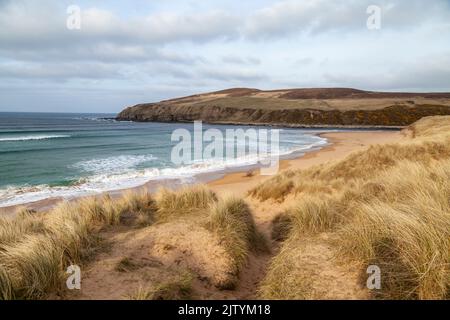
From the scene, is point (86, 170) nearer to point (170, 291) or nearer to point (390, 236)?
point (170, 291)

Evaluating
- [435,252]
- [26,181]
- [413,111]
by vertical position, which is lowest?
[26,181]

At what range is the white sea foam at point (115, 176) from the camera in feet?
44.3

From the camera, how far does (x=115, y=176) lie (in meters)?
17.2

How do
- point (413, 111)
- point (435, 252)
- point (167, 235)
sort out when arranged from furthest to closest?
point (413, 111) < point (167, 235) < point (435, 252)

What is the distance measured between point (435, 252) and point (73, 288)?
3932mm

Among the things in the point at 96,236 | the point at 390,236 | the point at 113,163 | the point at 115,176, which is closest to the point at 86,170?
the point at 113,163

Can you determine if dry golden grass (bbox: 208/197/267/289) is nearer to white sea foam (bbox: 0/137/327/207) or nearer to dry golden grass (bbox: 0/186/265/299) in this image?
dry golden grass (bbox: 0/186/265/299)

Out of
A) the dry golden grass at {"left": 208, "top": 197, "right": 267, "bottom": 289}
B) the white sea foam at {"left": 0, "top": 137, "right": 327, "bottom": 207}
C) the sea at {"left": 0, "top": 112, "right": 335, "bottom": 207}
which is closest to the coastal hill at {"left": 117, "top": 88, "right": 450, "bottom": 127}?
the sea at {"left": 0, "top": 112, "right": 335, "bottom": 207}

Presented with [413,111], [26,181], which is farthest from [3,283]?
[413,111]

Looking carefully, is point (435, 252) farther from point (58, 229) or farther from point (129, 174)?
point (129, 174)

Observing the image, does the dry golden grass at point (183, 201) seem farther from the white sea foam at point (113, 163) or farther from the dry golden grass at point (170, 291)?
the white sea foam at point (113, 163)

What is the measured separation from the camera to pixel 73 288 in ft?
12.4

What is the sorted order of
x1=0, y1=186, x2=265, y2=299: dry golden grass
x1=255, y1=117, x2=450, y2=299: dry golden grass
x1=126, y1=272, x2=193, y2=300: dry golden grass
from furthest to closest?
1. x1=0, y1=186, x2=265, y2=299: dry golden grass
2. x1=126, y1=272, x2=193, y2=300: dry golden grass
3. x1=255, y1=117, x2=450, y2=299: dry golden grass

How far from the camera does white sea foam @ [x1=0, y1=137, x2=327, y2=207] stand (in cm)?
1351
